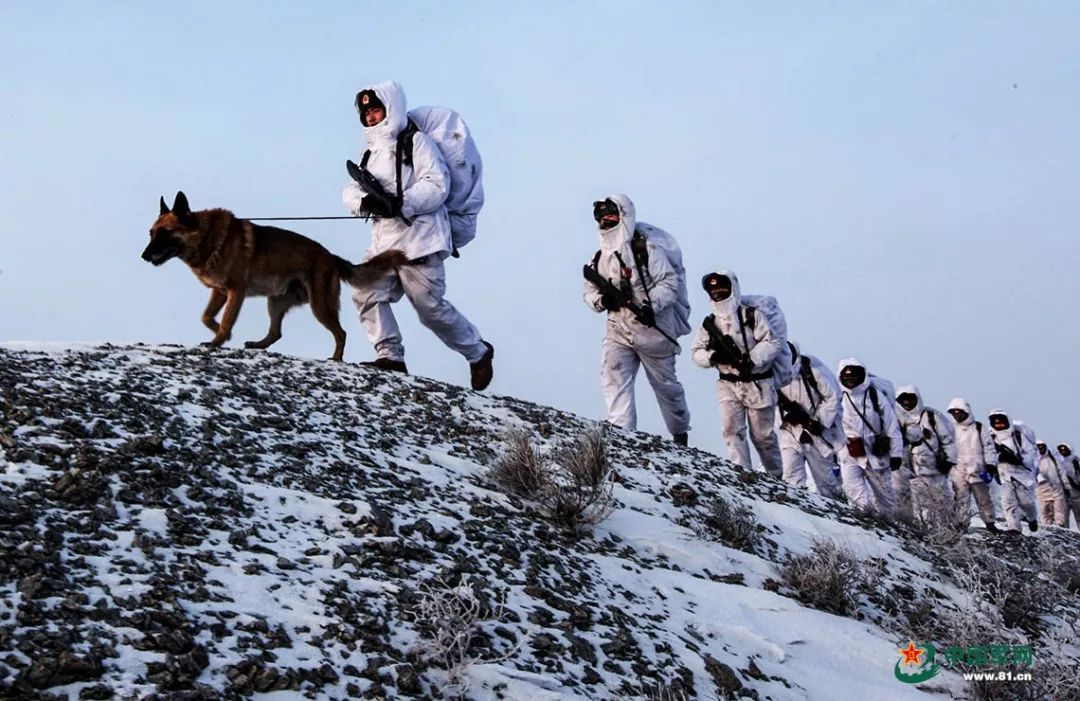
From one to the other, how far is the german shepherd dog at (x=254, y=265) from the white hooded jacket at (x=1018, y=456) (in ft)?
48.0

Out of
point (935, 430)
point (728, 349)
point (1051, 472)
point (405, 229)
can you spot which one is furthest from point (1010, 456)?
point (405, 229)

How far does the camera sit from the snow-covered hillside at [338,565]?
396cm

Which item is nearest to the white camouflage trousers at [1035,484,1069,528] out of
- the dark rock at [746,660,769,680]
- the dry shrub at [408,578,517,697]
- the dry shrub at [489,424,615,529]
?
the dry shrub at [489,424,615,529]

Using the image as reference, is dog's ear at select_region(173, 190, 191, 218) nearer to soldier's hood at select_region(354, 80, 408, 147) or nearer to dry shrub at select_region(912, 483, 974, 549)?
soldier's hood at select_region(354, 80, 408, 147)

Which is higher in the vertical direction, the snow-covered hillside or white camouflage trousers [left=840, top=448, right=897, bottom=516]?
white camouflage trousers [left=840, top=448, right=897, bottom=516]

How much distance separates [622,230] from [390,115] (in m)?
3.18

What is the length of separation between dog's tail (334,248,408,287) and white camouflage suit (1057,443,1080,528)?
19.8m

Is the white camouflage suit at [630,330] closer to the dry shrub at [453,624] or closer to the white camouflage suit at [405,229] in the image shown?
the white camouflage suit at [405,229]

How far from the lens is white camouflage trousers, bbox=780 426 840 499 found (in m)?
14.6

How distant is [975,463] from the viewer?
2011cm

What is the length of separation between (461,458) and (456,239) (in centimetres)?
372

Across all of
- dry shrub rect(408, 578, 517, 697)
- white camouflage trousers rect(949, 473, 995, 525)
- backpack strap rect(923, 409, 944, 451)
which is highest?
backpack strap rect(923, 409, 944, 451)

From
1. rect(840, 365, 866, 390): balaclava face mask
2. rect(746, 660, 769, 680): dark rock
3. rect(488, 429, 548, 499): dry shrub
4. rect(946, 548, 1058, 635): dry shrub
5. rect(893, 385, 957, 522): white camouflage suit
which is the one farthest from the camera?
rect(893, 385, 957, 522): white camouflage suit

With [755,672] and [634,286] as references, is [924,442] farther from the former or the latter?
[755,672]
